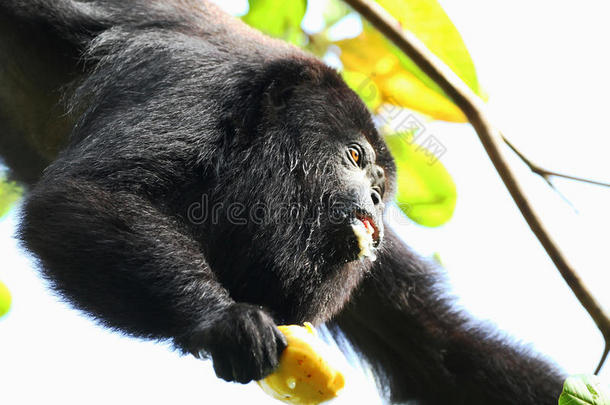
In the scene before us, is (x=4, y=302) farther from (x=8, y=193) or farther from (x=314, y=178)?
(x=314, y=178)

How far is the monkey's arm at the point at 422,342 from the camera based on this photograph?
14.6 ft

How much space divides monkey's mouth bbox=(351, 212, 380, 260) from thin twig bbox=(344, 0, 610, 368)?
1.91 feet

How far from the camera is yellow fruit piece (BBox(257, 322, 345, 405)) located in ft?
7.98

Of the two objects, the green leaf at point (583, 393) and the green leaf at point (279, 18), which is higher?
the green leaf at point (583, 393)

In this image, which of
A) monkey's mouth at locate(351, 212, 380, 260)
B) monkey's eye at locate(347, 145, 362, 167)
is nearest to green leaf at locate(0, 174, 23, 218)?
monkey's eye at locate(347, 145, 362, 167)

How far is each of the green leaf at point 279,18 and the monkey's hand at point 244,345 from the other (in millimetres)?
2417

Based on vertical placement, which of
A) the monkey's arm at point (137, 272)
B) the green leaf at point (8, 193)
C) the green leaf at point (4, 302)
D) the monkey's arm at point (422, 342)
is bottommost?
the green leaf at point (4, 302)

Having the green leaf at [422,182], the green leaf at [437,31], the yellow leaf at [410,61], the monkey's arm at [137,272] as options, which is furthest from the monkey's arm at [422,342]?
the monkey's arm at [137,272]

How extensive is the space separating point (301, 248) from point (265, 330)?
0.97 m

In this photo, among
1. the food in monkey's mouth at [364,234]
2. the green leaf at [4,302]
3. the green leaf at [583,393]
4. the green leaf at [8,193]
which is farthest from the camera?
the green leaf at [4,302]

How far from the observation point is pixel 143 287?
279cm

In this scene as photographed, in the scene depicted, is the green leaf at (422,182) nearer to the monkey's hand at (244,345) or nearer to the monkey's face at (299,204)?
the monkey's face at (299,204)

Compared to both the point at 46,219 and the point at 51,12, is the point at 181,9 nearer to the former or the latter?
the point at 51,12

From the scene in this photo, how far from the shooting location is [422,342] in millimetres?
4621
